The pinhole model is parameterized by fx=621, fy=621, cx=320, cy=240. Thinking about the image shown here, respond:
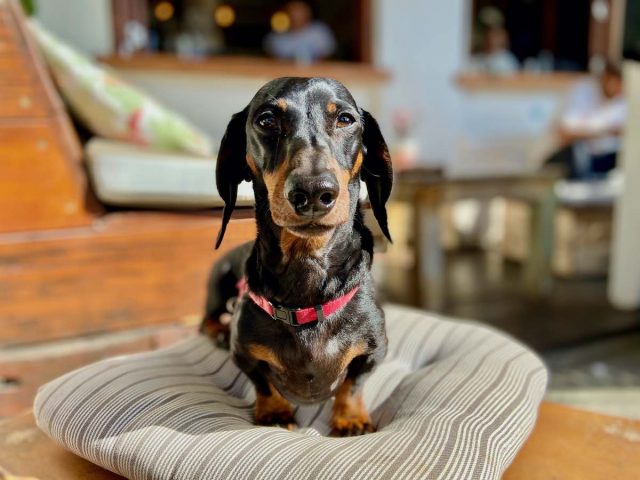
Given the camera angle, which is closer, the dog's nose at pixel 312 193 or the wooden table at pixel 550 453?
the dog's nose at pixel 312 193

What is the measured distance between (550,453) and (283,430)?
0.35 meters

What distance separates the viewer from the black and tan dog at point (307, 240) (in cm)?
55

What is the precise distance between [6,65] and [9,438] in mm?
751

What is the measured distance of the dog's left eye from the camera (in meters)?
0.58

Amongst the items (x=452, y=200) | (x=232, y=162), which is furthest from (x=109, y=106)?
(x=452, y=200)

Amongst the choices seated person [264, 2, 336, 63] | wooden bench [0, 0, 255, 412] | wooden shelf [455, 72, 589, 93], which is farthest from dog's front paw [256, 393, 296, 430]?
seated person [264, 2, 336, 63]

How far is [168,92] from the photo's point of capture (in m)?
3.03

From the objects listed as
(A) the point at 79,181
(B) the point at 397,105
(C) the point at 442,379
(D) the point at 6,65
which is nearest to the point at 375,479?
(C) the point at 442,379

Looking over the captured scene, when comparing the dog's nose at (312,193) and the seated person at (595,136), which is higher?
the dog's nose at (312,193)

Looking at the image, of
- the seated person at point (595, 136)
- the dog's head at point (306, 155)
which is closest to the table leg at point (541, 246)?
the seated person at point (595, 136)

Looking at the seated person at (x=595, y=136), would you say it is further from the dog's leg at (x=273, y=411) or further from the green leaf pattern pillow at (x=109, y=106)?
the dog's leg at (x=273, y=411)

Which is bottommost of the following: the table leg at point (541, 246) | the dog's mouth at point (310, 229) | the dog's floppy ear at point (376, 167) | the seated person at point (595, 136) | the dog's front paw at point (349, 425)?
the table leg at point (541, 246)

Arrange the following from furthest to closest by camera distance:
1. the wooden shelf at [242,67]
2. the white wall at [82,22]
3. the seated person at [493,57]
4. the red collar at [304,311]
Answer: the seated person at [493,57] < the wooden shelf at [242,67] < the white wall at [82,22] < the red collar at [304,311]

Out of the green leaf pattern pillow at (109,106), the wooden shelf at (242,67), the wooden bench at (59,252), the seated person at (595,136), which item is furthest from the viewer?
Result: the seated person at (595,136)
